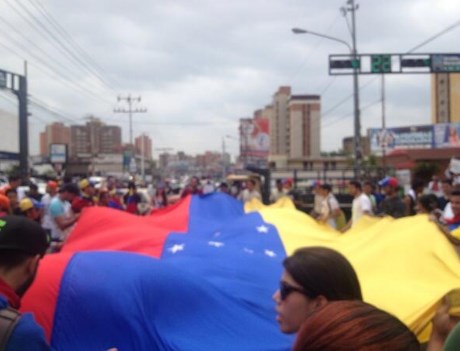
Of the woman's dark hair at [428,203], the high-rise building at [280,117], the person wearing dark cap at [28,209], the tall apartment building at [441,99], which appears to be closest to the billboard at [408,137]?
the tall apartment building at [441,99]

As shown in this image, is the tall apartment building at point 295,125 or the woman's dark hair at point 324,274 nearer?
the woman's dark hair at point 324,274

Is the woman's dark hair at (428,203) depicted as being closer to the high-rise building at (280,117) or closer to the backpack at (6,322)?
the backpack at (6,322)

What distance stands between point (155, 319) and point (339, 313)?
3.11 m

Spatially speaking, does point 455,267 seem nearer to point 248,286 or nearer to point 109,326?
point 248,286

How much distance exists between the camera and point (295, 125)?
111125mm

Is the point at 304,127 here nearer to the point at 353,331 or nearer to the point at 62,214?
the point at 62,214

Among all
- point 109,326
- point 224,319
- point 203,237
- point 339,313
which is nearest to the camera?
point 339,313

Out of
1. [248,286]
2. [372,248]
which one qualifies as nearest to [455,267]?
[372,248]

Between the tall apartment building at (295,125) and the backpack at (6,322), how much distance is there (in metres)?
105

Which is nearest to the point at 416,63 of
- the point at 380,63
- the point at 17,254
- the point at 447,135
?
the point at 380,63

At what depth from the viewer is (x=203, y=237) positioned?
9.15m

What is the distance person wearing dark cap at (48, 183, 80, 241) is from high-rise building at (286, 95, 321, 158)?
97263 mm

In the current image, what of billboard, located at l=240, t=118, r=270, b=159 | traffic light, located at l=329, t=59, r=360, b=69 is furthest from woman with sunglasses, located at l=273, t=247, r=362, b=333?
billboard, located at l=240, t=118, r=270, b=159

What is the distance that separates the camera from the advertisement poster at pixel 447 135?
53312 millimetres
